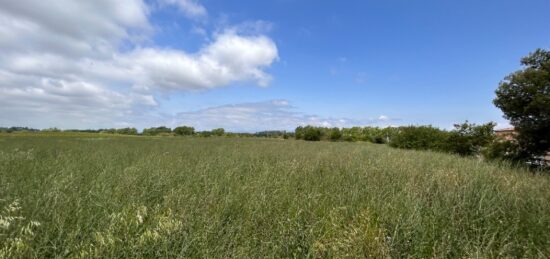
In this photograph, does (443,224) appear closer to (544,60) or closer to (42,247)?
(42,247)

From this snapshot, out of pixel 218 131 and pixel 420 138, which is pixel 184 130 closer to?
pixel 218 131

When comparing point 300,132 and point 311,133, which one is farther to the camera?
point 300,132

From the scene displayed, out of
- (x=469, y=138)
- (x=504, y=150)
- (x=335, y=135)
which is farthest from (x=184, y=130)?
(x=504, y=150)

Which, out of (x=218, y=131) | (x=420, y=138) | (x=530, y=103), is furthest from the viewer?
(x=218, y=131)

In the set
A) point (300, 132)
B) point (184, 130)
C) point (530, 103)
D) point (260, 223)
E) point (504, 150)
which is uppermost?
A: point (184, 130)

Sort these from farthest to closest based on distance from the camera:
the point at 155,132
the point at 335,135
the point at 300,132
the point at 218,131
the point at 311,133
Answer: the point at 218,131, the point at 155,132, the point at 300,132, the point at 311,133, the point at 335,135

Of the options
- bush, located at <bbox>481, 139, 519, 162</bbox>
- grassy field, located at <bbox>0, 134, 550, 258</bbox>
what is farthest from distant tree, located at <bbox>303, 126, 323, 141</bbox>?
grassy field, located at <bbox>0, 134, 550, 258</bbox>

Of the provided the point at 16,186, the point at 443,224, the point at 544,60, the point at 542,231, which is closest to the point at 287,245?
the point at 443,224

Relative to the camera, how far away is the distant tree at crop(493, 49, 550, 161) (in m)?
9.07

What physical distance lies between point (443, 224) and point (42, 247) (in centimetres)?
428

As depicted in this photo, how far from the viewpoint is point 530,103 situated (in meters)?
9.00

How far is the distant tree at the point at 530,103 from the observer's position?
9.07 meters

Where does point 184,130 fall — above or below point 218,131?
above

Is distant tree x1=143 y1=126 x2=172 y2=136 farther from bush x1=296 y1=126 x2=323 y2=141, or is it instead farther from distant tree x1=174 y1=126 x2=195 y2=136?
bush x1=296 y1=126 x2=323 y2=141
